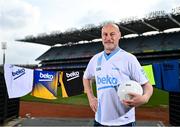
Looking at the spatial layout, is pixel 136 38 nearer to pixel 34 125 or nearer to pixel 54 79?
pixel 54 79

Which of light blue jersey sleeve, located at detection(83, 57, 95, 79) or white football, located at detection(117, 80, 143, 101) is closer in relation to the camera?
white football, located at detection(117, 80, 143, 101)

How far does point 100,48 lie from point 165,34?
39.8 ft

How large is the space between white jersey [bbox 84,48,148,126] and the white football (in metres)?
0.21

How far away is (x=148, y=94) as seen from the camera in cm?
Answer: 309

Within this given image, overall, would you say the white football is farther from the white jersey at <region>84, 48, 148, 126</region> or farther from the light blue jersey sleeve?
the light blue jersey sleeve

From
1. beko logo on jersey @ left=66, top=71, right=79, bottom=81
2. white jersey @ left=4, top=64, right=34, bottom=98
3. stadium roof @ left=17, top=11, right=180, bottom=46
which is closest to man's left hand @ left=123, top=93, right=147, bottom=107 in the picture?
white jersey @ left=4, top=64, right=34, bottom=98

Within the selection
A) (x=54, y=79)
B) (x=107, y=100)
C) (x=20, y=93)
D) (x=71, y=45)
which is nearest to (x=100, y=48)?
(x=71, y=45)

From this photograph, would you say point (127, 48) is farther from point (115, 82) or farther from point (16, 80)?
point (115, 82)

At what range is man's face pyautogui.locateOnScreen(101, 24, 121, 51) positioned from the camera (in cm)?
325

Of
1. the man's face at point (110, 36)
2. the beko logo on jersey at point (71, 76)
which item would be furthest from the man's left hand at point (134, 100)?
the beko logo on jersey at point (71, 76)

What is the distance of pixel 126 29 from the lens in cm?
5397

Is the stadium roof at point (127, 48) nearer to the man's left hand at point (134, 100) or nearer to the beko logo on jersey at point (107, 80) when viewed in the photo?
the beko logo on jersey at point (107, 80)

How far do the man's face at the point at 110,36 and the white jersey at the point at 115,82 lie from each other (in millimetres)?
100

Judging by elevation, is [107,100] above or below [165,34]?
below
